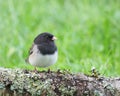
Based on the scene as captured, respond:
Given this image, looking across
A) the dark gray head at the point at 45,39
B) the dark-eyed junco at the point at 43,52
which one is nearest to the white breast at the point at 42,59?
the dark-eyed junco at the point at 43,52

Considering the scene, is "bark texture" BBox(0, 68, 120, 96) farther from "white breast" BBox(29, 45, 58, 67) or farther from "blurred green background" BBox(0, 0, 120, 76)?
"blurred green background" BBox(0, 0, 120, 76)

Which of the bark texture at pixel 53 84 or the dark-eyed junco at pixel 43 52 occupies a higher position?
the dark-eyed junco at pixel 43 52

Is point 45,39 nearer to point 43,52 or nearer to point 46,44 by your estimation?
point 46,44

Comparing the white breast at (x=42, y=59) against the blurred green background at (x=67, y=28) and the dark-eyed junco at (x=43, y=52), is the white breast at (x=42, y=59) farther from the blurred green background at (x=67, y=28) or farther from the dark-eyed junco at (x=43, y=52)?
the blurred green background at (x=67, y=28)

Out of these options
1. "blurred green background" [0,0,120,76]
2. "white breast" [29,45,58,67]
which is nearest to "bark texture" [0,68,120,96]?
"white breast" [29,45,58,67]

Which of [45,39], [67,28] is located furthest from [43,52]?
[67,28]

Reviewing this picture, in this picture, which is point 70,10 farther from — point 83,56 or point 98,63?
point 98,63

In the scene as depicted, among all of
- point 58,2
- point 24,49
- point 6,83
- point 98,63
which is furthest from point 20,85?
point 58,2
